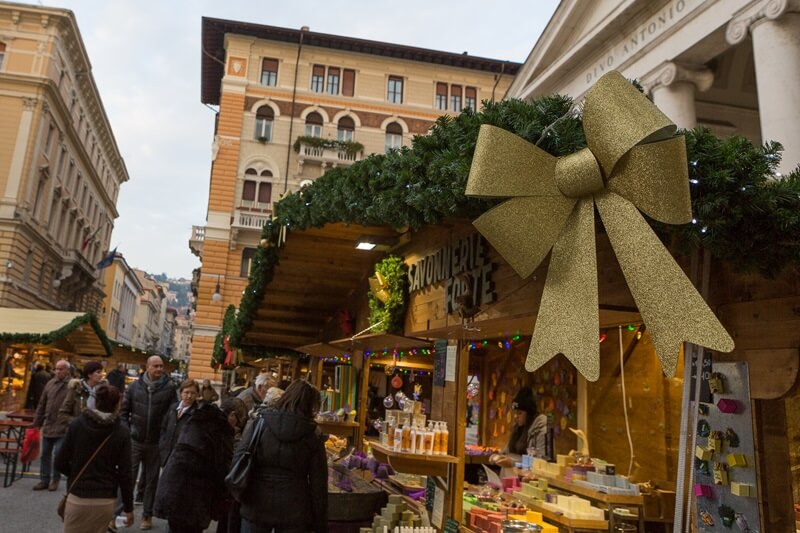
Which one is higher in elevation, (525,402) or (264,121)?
(264,121)

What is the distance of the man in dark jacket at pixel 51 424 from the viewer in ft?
28.3

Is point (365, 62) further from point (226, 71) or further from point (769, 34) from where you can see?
point (769, 34)

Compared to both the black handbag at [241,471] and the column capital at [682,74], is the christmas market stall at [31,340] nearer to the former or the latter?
the black handbag at [241,471]

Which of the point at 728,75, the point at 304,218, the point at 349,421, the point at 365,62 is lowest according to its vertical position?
the point at 349,421

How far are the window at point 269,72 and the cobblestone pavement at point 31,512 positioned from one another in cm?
2343

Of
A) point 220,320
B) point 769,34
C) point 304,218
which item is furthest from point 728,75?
point 220,320

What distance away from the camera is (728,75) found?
13.2 meters

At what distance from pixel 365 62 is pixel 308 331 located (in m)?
23.2

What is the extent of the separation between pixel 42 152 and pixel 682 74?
32708mm

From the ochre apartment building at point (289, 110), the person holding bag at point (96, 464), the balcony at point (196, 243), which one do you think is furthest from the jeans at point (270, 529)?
the balcony at point (196, 243)

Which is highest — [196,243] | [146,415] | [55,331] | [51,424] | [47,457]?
[196,243]

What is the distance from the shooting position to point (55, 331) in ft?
45.5

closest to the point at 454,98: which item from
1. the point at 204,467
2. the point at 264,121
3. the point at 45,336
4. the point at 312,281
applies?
the point at 264,121

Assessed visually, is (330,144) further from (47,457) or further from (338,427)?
(338,427)
